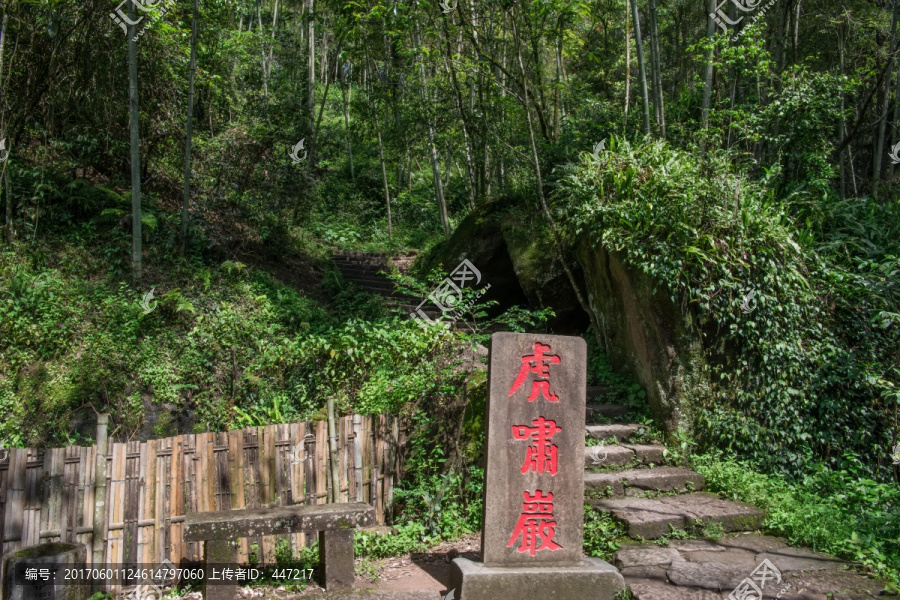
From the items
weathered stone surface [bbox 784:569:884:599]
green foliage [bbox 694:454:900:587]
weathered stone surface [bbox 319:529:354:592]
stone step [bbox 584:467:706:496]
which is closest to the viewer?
weathered stone surface [bbox 784:569:884:599]

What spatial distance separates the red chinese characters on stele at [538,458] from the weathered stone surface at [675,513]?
36.7 inches

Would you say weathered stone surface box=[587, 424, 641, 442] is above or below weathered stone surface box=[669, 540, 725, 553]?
above

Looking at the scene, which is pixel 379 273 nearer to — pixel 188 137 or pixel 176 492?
pixel 188 137

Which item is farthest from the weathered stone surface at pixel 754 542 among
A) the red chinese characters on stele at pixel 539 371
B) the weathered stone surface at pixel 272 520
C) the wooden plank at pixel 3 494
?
the wooden plank at pixel 3 494

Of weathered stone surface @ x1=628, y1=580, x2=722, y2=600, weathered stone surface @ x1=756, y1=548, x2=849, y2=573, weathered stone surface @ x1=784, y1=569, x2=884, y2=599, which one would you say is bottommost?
weathered stone surface @ x1=628, y1=580, x2=722, y2=600

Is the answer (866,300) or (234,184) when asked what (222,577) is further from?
(234,184)

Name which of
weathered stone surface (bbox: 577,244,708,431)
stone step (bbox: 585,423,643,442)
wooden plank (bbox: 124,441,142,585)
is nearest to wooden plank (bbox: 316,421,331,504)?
wooden plank (bbox: 124,441,142,585)

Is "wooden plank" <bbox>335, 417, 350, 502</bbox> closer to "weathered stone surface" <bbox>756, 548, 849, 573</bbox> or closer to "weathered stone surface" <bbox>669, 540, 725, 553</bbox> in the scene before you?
"weathered stone surface" <bbox>669, 540, 725, 553</bbox>

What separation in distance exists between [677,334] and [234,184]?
7.24 metres

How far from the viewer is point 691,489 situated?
5414 mm

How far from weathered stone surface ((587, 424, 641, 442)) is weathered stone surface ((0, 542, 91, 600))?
4348 mm

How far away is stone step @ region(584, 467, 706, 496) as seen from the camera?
526 centimetres

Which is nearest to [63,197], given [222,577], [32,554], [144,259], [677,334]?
[144,259]

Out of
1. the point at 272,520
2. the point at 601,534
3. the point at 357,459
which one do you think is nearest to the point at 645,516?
the point at 601,534
